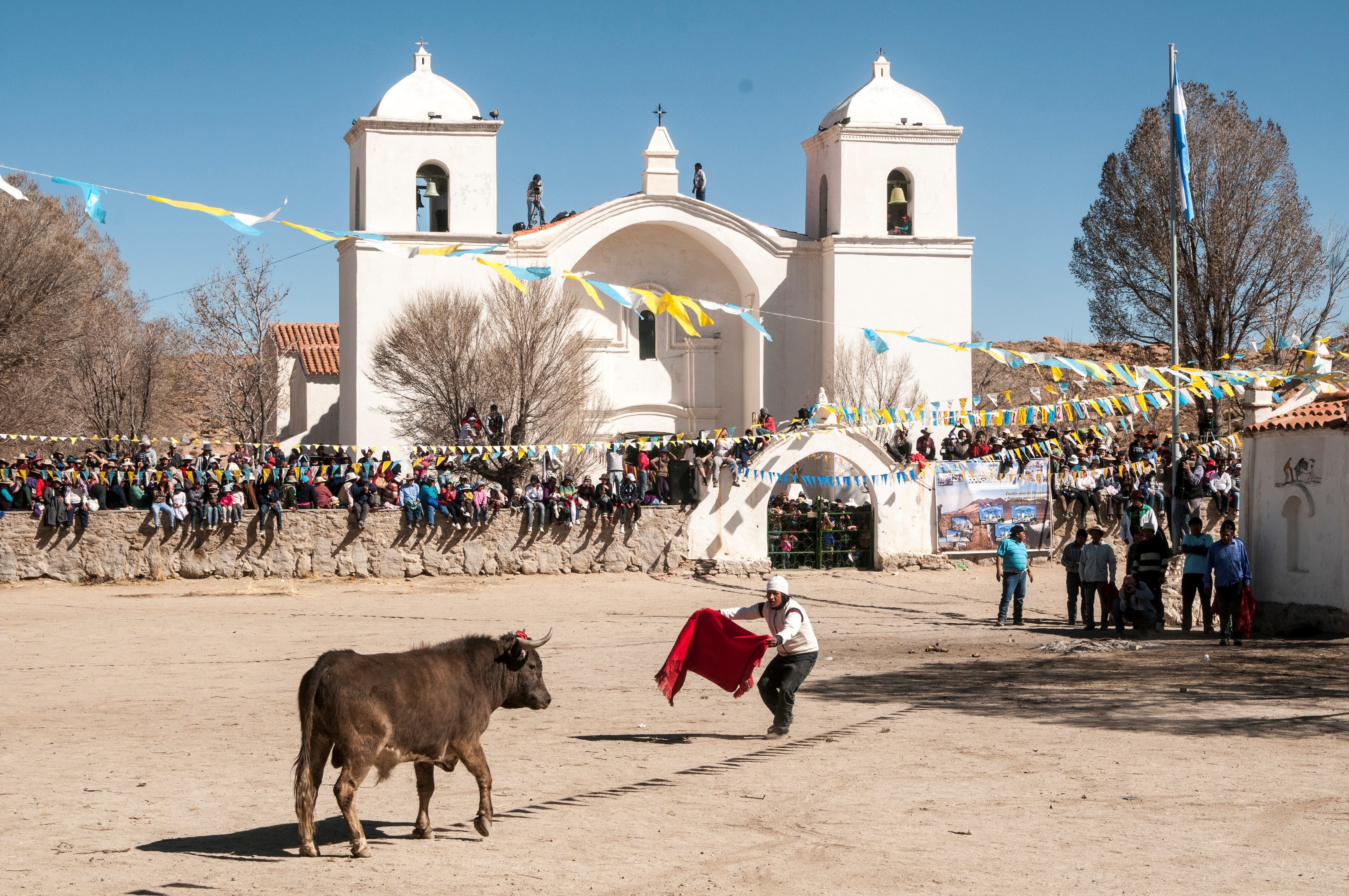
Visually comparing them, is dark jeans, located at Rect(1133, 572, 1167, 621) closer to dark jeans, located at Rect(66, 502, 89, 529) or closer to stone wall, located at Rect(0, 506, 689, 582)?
stone wall, located at Rect(0, 506, 689, 582)

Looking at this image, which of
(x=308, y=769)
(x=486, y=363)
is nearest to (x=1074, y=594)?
(x=308, y=769)

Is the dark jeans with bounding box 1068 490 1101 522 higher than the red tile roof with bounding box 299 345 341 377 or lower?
lower

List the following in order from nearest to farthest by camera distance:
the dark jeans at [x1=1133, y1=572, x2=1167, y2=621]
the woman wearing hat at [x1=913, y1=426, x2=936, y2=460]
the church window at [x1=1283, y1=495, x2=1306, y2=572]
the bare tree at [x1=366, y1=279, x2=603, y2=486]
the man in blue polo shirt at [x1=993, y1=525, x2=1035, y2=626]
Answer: the dark jeans at [x1=1133, y1=572, x2=1167, y2=621]
the church window at [x1=1283, y1=495, x2=1306, y2=572]
the man in blue polo shirt at [x1=993, y1=525, x2=1035, y2=626]
the woman wearing hat at [x1=913, y1=426, x2=936, y2=460]
the bare tree at [x1=366, y1=279, x2=603, y2=486]

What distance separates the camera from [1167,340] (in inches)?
2009

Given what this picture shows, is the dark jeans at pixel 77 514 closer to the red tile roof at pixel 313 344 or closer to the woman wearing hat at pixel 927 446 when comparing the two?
the woman wearing hat at pixel 927 446

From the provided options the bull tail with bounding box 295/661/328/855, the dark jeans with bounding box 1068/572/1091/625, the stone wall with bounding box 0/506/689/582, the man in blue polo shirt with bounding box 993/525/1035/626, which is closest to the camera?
the bull tail with bounding box 295/661/328/855

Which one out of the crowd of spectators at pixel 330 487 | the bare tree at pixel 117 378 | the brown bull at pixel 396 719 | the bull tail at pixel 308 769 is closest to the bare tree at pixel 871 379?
the crowd of spectators at pixel 330 487

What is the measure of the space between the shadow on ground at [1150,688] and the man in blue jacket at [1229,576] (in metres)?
0.41

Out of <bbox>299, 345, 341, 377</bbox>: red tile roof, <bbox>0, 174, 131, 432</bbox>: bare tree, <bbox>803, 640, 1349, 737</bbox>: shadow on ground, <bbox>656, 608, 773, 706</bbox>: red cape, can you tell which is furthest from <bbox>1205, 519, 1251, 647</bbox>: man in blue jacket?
<bbox>299, 345, 341, 377</bbox>: red tile roof

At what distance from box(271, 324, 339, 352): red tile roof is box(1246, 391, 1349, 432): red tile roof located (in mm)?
37812

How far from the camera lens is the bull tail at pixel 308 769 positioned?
7.73m

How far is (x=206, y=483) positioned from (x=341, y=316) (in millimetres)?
13048

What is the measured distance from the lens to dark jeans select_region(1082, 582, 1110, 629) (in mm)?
19984

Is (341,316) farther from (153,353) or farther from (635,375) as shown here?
(153,353)
